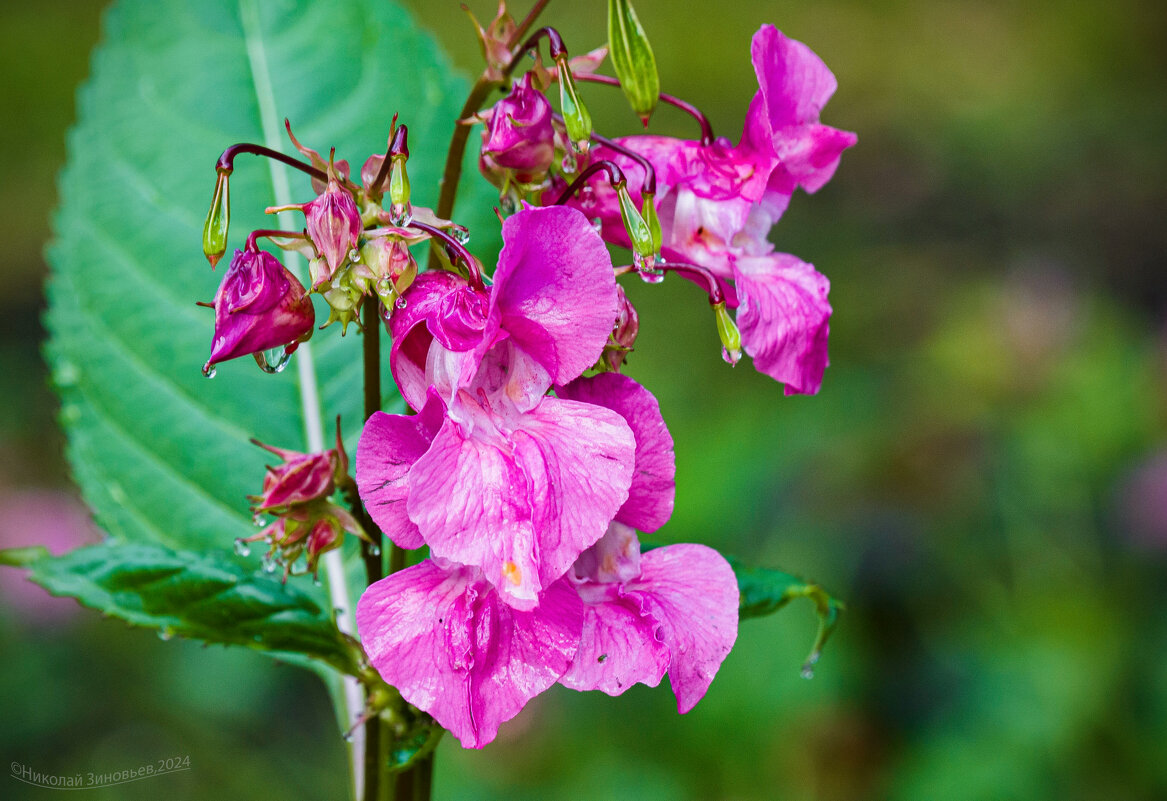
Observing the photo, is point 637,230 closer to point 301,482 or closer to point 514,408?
point 514,408

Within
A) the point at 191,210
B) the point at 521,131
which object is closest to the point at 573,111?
the point at 521,131

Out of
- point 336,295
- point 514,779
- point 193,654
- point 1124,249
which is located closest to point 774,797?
point 514,779

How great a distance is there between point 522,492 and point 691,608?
0.14 meters

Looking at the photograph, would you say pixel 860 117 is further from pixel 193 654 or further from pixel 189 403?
pixel 189 403

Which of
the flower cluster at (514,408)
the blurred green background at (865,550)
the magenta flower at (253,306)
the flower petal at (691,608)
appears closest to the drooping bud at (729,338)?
the flower cluster at (514,408)

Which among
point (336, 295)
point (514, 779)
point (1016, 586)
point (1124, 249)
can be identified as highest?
Answer: point (336, 295)

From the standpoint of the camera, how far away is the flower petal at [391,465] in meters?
0.56

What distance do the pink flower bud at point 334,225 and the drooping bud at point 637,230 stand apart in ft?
0.46

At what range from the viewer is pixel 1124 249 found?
134 inches

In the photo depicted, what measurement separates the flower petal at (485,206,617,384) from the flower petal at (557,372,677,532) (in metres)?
0.04

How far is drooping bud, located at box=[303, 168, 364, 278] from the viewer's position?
55 cm

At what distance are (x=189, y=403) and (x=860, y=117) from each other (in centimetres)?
335

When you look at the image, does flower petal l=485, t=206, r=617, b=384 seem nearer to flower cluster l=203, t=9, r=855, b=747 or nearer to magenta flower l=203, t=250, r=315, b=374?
flower cluster l=203, t=9, r=855, b=747

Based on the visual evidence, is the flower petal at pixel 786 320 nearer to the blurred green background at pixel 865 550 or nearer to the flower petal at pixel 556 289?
the flower petal at pixel 556 289
